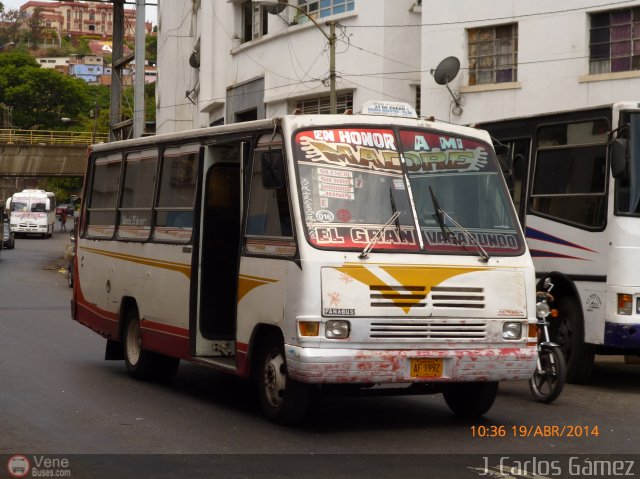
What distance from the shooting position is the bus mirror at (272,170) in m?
10.1

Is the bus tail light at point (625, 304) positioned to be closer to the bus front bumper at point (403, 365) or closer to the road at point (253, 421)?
the road at point (253, 421)

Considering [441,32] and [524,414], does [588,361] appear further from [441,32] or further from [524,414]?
[441,32]

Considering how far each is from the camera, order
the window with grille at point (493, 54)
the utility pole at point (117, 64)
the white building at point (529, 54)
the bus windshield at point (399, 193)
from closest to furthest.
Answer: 1. the bus windshield at point (399, 193)
2. the white building at point (529, 54)
3. the window with grille at point (493, 54)
4. the utility pole at point (117, 64)

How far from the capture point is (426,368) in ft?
32.4

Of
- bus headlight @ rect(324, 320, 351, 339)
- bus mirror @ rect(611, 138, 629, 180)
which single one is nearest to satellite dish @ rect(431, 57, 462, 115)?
bus mirror @ rect(611, 138, 629, 180)

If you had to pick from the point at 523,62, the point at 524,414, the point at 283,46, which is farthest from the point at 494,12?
the point at 524,414

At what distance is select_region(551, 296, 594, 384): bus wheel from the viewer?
1381 centimetres

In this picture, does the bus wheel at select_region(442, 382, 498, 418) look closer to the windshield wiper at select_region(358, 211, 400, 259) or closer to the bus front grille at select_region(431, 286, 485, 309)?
the bus front grille at select_region(431, 286, 485, 309)

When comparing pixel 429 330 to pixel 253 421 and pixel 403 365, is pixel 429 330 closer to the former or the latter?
pixel 403 365

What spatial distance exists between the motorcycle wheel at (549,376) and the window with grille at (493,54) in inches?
656

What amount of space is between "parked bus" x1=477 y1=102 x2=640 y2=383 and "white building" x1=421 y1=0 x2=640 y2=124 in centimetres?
1154

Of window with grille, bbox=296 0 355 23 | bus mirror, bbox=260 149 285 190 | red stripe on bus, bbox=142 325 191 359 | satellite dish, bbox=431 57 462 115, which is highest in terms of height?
window with grille, bbox=296 0 355 23

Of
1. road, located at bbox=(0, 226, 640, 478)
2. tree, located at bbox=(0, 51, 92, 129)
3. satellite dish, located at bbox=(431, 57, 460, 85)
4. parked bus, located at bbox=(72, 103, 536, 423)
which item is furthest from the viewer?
tree, located at bbox=(0, 51, 92, 129)

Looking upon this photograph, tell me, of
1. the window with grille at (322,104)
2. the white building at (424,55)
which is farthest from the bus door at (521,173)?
the window with grille at (322,104)
